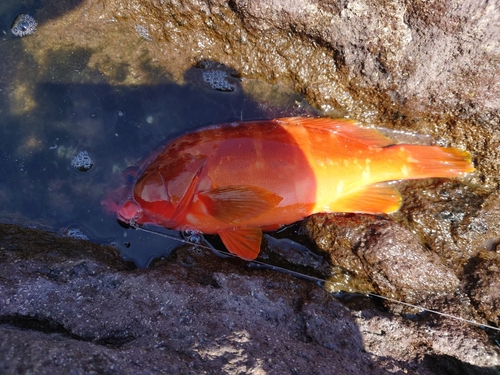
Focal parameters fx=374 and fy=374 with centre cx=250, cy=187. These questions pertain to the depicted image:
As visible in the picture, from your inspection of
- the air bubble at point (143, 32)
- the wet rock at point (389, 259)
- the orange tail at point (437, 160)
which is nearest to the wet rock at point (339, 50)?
the air bubble at point (143, 32)

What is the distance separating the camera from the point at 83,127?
2771 millimetres

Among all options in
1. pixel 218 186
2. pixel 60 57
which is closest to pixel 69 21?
pixel 60 57

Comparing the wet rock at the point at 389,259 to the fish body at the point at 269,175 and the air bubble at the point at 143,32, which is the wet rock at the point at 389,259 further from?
the air bubble at the point at 143,32

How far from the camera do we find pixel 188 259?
2.56 metres

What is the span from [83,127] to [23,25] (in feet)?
2.82

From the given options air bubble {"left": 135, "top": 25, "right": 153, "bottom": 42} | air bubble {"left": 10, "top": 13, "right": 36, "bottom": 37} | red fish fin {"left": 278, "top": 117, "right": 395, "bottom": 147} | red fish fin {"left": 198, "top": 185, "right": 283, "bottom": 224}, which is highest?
air bubble {"left": 135, "top": 25, "right": 153, "bottom": 42}

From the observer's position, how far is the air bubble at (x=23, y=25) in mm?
2744

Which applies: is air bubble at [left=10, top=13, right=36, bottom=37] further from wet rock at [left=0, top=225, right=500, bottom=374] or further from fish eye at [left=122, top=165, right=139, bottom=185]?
wet rock at [left=0, top=225, right=500, bottom=374]

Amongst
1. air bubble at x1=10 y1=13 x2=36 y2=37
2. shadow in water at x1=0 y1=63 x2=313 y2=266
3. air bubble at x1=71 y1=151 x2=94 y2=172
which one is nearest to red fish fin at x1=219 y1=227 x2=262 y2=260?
shadow in water at x1=0 y1=63 x2=313 y2=266

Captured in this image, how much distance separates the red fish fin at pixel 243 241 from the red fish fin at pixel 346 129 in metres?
0.87

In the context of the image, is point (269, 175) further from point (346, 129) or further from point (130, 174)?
point (130, 174)

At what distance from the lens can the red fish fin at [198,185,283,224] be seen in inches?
97.2

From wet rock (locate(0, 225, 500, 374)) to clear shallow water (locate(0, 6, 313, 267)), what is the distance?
0.68 feet

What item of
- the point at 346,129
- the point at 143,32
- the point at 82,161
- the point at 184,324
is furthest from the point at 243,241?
the point at 143,32
